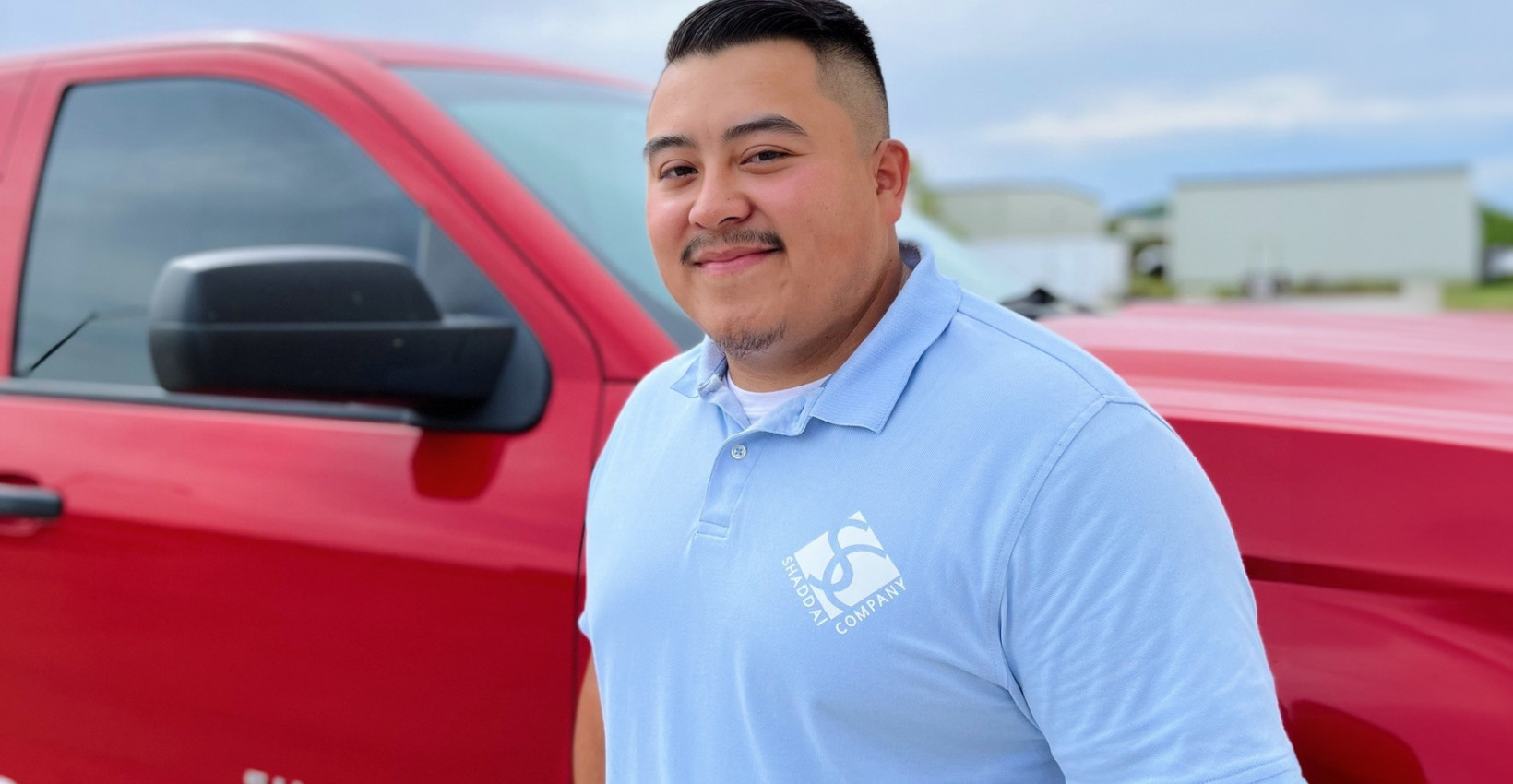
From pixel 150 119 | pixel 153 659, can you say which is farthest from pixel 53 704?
pixel 150 119

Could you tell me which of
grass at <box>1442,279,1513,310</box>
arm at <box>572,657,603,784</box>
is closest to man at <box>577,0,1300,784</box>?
arm at <box>572,657,603,784</box>

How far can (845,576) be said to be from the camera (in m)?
1.18

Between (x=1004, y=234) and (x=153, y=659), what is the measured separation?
4927 cm

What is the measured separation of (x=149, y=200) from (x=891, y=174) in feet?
5.27

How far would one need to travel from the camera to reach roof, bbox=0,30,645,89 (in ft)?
7.48

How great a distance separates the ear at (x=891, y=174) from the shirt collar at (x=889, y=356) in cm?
6

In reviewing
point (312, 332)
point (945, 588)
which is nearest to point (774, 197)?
point (945, 588)

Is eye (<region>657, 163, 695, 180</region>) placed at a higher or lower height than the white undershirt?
higher

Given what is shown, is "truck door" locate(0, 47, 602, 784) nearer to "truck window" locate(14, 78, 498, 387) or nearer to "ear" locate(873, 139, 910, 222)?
"truck window" locate(14, 78, 498, 387)

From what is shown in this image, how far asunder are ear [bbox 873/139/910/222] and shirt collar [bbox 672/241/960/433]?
0.06 metres

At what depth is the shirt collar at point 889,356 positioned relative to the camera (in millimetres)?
1249

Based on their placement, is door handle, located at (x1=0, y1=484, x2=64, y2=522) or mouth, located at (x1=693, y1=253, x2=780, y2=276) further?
door handle, located at (x1=0, y1=484, x2=64, y2=522)

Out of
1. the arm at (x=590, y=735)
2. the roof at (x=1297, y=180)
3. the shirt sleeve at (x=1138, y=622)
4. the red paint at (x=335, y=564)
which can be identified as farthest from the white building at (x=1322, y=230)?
the shirt sleeve at (x=1138, y=622)

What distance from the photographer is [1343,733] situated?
1.29 m
